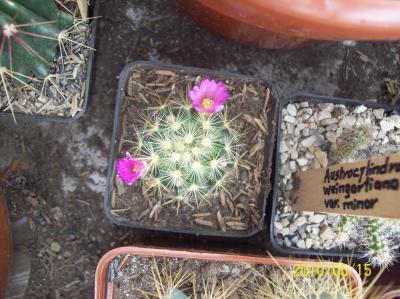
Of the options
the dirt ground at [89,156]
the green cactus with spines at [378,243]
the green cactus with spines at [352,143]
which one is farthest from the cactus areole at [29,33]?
the green cactus with spines at [378,243]

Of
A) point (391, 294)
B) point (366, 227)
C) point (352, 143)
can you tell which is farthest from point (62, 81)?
point (391, 294)

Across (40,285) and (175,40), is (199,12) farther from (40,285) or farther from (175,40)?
(40,285)

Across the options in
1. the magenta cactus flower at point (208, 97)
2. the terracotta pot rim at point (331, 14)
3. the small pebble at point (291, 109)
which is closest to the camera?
the terracotta pot rim at point (331, 14)

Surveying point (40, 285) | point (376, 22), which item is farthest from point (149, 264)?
point (376, 22)

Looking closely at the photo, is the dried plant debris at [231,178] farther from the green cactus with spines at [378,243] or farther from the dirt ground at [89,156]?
the green cactus with spines at [378,243]

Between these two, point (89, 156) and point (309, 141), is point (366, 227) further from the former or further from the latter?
point (89, 156)

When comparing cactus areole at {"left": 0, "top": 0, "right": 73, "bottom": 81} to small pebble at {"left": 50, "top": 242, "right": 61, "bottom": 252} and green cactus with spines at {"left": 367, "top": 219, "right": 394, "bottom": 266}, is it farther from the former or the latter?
green cactus with spines at {"left": 367, "top": 219, "right": 394, "bottom": 266}
